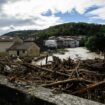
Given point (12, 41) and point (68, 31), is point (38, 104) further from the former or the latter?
point (68, 31)

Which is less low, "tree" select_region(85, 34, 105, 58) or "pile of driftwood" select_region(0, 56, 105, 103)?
"pile of driftwood" select_region(0, 56, 105, 103)

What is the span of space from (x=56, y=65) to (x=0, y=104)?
1.40 m

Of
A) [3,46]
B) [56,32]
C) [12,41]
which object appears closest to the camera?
[3,46]

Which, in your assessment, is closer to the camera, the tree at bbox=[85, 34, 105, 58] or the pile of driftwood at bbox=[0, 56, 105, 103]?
the pile of driftwood at bbox=[0, 56, 105, 103]

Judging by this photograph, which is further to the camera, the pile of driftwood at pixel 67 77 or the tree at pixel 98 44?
the tree at pixel 98 44

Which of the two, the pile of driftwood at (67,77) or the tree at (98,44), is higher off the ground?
the pile of driftwood at (67,77)

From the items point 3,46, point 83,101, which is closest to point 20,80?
point 83,101

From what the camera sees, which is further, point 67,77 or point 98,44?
point 98,44

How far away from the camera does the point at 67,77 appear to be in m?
4.20

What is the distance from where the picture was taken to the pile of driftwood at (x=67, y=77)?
11.3ft

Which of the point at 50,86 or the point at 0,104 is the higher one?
the point at 50,86

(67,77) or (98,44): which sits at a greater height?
(67,77)

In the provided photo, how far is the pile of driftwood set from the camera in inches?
136

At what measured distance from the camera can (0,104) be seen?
3.96 meters
